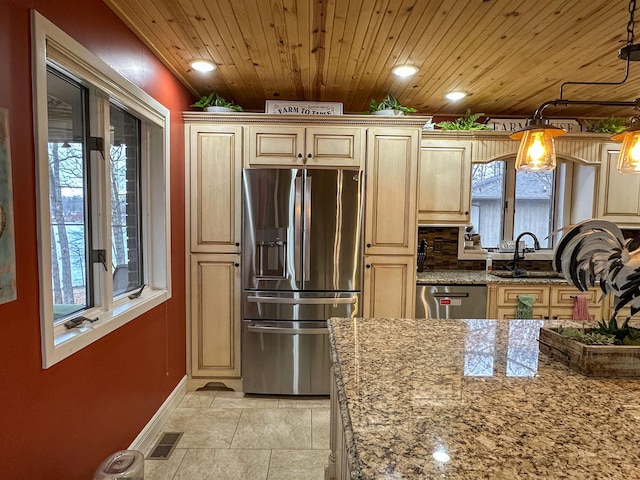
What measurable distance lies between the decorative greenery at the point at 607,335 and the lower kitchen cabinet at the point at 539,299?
6.08 feet

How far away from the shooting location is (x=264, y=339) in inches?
114

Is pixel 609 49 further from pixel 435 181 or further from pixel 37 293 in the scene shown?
pixel 37 293

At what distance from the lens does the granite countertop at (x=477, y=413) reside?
72 cm

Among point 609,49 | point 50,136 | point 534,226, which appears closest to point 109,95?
point 50,136

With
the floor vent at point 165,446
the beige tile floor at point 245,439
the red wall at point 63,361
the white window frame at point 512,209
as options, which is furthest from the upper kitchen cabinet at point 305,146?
the floor vent at point 165,446

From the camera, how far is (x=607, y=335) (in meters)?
1.25

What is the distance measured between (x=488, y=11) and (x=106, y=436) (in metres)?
2.81

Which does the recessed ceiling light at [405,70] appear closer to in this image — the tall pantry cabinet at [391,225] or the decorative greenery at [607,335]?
the tall pantry cabinet at [391,225]

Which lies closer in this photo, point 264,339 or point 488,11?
point 488,11

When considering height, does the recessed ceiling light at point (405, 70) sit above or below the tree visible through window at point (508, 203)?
above

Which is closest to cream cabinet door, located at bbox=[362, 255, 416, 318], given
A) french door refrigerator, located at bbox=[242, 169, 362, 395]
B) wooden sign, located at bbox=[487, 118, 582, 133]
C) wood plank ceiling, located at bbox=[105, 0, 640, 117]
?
french door refrigerator, located at bbox=[242, 169, 362, 395]

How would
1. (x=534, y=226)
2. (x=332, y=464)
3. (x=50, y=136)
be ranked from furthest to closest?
(x=534, y=226) → (x=332, y=464) → (x=50, y=136)

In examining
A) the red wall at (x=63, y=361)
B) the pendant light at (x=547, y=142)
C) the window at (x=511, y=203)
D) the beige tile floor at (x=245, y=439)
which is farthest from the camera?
the window at (x=511, y=203)

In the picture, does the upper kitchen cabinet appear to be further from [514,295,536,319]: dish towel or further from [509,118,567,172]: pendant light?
[514,295,536,319]: dish towel
